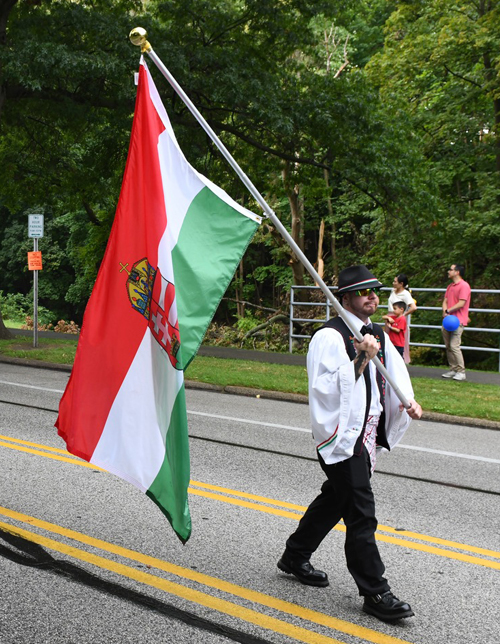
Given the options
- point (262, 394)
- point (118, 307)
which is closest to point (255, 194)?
point (118, 307)

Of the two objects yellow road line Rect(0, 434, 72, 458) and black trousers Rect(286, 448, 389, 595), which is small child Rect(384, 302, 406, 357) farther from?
black trousers Rect(286, 448, 389, 595)

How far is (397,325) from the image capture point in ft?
43.1

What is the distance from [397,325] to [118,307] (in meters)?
9.26

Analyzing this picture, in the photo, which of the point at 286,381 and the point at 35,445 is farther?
the point at 286,381

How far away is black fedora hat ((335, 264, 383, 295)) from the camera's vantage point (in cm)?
452

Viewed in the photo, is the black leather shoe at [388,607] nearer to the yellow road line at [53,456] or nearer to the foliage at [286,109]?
the yellow road line at [53,456]

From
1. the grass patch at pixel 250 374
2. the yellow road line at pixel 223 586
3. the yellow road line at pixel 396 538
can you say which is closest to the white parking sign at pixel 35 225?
the grass patch at pixel 250 374

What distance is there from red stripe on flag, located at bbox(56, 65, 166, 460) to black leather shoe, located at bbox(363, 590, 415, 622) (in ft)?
5.38

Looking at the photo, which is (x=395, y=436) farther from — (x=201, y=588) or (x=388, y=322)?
(x=388, y=322)

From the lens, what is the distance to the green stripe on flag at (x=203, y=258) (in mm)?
4203

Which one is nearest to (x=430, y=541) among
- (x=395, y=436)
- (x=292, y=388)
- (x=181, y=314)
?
(x=395, y=436)

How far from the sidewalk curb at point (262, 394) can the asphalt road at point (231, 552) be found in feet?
6.63

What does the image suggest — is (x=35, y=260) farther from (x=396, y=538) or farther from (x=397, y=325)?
(x=396, y=538)

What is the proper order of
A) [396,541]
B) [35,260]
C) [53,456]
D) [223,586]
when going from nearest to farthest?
[223,586] < [396,541] < [53,456] < [35,260]
